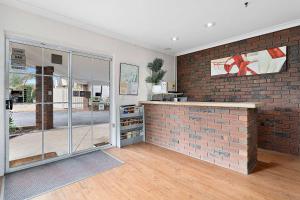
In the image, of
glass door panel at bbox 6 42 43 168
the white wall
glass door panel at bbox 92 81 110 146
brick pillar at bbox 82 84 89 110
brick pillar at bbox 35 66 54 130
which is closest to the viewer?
the white wall

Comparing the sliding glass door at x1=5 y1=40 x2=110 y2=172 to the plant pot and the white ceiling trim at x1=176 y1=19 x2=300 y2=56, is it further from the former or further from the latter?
the white ceiling trim at x1=176 y1=19 x2=300 y2=56

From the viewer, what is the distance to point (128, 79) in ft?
12.7

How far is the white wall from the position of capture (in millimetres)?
2326

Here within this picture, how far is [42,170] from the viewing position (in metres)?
2.49

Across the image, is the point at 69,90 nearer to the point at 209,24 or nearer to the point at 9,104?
the point at 9,104

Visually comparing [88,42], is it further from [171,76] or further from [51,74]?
[171,76]

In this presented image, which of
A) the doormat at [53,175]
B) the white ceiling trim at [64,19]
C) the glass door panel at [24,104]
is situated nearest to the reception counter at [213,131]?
the doormat at [53,175]

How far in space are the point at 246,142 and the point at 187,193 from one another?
119cm

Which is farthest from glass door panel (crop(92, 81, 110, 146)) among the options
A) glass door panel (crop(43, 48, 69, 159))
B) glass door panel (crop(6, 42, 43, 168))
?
glass door panel (crop(6, 42, 43, 168))

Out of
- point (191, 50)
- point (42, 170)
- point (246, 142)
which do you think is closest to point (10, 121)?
point (42, 170)

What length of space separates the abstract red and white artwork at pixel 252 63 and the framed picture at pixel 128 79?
2.02 metres

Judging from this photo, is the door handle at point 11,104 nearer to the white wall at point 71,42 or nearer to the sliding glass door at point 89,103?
the white wall at point 71,42

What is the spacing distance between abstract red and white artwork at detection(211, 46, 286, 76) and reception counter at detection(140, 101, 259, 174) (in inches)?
53.0

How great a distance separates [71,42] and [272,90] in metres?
4.10
